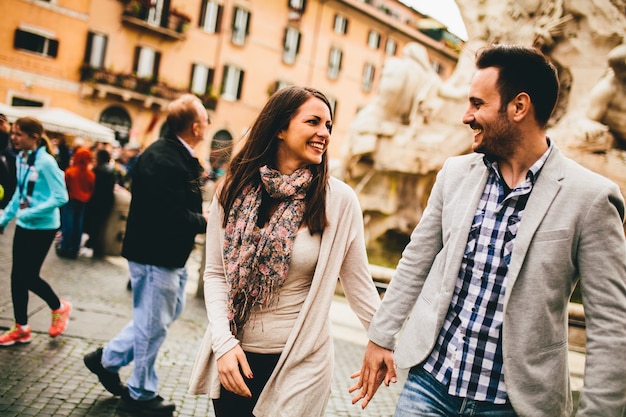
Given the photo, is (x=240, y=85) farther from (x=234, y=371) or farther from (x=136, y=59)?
(x=234, y=371)

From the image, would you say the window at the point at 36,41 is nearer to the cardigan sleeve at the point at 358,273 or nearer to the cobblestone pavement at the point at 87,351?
the cobblestone pavement at the point at 87,351

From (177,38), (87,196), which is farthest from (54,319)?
(177,38)

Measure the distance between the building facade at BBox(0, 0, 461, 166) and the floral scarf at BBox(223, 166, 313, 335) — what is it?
25.1 meters

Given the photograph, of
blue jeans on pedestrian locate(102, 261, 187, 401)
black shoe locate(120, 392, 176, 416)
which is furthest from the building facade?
black shoe locate(120, 392, 176, 416)

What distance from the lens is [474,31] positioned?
33.1ft

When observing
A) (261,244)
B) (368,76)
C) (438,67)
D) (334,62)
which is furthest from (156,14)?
(261,244)

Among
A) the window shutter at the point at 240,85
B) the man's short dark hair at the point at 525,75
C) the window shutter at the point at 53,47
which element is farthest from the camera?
the window shutter at the point at 240,85

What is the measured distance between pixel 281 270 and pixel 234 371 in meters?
0.42

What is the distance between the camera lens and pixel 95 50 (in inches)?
1000

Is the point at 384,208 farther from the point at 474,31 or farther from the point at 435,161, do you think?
the point at 474,31

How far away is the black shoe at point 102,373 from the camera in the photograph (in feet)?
11.6

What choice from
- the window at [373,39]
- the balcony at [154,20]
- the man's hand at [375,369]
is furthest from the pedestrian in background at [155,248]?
the window at [373,39]

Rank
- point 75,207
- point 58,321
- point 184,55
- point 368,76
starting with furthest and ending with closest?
point 368,76 < point 184,55 < point 75,207 < point 58,321

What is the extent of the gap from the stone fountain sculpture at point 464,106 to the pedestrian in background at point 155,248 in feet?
17.7
